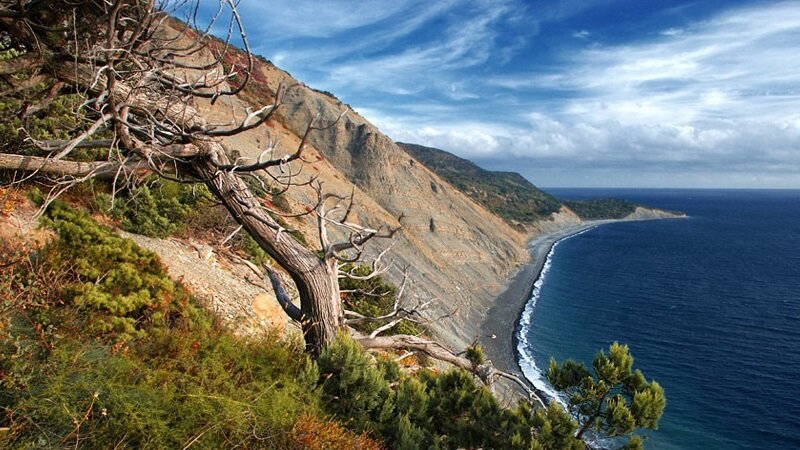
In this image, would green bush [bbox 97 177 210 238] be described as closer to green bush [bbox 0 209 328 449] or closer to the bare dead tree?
green bush [bbox 0 209 328 449]

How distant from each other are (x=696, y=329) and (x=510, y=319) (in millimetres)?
16629

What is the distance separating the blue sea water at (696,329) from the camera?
89.2ft

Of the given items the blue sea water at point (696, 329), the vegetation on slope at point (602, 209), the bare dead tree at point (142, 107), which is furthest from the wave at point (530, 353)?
the vegetation on slope at point (602, 209)

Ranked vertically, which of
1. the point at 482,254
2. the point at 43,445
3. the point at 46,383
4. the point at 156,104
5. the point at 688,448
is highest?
the point at 156,104

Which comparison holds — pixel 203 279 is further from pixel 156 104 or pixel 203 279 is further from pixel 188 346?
pixel 156 104

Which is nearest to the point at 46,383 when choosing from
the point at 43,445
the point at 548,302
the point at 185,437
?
the point at 43,445

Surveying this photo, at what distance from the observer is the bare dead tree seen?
12.9 feet

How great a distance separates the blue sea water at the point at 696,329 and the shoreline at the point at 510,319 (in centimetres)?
144

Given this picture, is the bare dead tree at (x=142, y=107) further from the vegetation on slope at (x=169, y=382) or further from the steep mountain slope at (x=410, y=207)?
the steep mountain slope at (x=410, y=207)

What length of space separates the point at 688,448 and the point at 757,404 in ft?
25.5

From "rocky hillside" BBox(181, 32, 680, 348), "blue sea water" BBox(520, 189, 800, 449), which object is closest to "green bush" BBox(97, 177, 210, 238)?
"rocky hillside" BBox(181, 32, 680, 348)

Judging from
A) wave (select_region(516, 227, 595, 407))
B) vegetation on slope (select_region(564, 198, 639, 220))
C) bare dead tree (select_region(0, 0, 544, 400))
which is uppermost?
bare dead tree (select_region(0, 0, 544, 400))

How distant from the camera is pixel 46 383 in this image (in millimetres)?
3682

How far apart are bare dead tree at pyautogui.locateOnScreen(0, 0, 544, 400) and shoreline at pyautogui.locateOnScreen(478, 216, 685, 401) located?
8.52 meters
